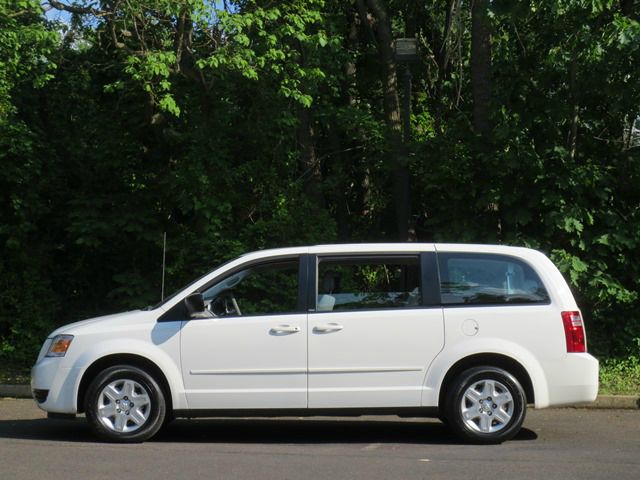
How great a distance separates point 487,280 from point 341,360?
59.7 inches

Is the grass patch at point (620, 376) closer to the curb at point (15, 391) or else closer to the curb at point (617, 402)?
the curb at point (617, 402)

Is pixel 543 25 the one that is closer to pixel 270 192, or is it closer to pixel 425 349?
pixel 270 192

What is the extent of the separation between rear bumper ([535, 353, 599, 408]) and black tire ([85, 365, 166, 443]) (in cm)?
339

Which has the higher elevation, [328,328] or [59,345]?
[328,328]

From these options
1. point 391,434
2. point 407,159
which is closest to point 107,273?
point 407,159

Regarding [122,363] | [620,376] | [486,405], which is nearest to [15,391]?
[122,363]

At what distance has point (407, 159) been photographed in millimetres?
15344

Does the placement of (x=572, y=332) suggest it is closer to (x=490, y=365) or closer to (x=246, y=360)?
(x=490, y=365)

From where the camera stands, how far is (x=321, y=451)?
8.71 meters

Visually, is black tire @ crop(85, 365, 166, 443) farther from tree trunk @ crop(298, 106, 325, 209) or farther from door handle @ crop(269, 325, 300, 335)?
tree trunk @ crop(298, 106, 325, 209)

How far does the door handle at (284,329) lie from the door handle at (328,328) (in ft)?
0.55

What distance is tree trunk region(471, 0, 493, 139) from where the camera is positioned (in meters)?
15.4

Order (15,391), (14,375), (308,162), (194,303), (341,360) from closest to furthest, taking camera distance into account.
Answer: (341,360)
(194,303)
(15,391)
(14,375)
(308,162)

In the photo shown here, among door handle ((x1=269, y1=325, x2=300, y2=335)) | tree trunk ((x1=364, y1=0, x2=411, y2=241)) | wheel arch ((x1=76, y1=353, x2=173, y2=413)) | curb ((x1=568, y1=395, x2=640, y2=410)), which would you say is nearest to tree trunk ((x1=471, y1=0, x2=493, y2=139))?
tree trunk ((x1=364, y1=0, x2=411, y2=241))
